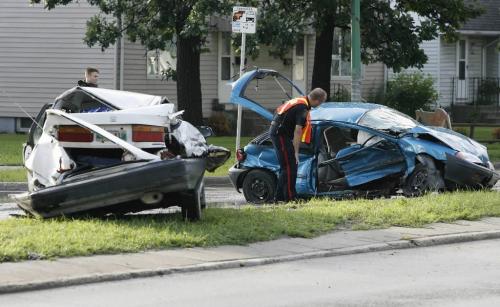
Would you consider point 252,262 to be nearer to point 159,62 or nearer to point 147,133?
point 147,133

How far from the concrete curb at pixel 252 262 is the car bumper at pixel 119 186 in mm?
1428

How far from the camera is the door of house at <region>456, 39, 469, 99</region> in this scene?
38459 mm

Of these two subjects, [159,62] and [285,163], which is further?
[159,62]

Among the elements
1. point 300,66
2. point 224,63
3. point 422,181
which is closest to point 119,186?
point 422,181

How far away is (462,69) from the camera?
38.9 metres

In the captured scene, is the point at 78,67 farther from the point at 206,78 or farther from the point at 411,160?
the point at 411,160

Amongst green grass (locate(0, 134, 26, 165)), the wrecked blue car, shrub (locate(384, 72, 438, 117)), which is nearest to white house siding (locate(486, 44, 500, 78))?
shrub (locate(384, 72, 438, 117))

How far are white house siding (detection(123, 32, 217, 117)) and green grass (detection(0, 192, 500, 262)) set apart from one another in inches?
775

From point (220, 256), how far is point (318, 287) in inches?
56.5

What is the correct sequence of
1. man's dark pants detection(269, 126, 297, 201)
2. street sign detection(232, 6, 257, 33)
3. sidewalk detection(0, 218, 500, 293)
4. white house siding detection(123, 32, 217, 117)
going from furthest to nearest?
white house siding detection(123, 32, 217, 117) → street sign detection(232, 6, 257, 33) → man's dark pants detection(269, 126, 297, 201) → sidewalk detection(0, 218, 500, 293)

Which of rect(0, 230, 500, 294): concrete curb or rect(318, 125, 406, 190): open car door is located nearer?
rect(0, 230, 500, 294): concrete curb

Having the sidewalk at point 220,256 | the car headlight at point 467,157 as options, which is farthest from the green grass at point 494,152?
the sidewalk at point 220,256

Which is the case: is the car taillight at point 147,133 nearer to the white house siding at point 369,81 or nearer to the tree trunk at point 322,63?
the tree trunk at point 322,63

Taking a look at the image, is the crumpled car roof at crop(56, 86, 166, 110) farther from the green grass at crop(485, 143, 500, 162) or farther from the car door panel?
the green grass at crop(485, 143, 500, 162)
